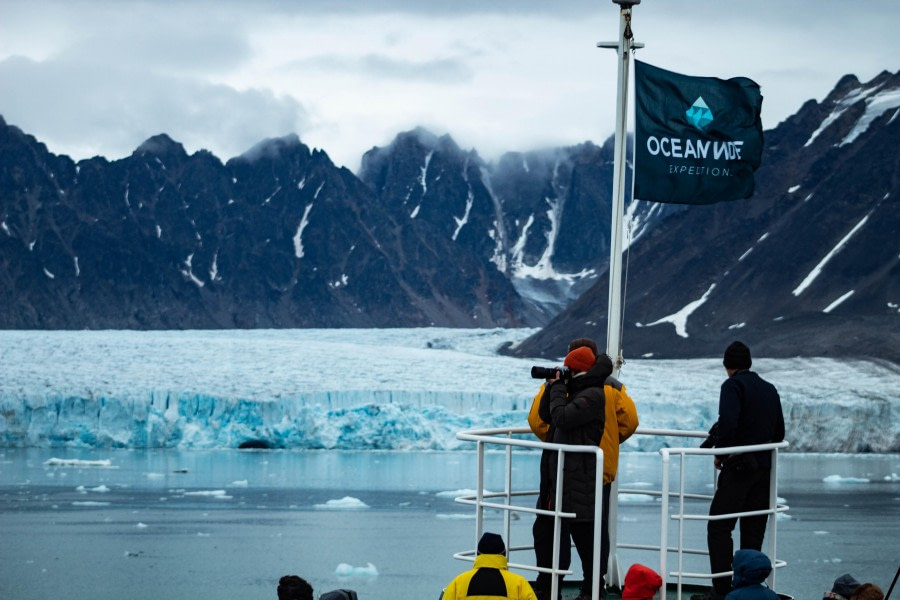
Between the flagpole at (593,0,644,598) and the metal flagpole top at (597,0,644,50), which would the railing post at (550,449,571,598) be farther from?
the metal flagpole top at (597,0,644,50)

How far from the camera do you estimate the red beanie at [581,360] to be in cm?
591

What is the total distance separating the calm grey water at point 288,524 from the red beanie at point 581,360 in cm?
1417

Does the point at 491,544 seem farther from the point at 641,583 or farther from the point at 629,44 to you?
the point at 629,44

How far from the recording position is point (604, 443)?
6.06 m

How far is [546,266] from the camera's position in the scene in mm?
194500

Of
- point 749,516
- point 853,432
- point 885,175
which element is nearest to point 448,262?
point 885,175

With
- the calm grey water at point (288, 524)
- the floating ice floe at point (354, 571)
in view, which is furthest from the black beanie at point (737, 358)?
the floating ice floe at point (354, 571)

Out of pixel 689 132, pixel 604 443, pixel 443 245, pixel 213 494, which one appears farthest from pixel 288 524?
pixel 443 245

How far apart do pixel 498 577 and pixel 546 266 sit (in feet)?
623

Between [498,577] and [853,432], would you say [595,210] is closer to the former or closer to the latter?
[853,432]

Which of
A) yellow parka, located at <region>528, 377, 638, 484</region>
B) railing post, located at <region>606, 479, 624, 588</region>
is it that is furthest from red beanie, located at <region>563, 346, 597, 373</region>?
railing post, located at <region>606, 479, 624, 588</region>

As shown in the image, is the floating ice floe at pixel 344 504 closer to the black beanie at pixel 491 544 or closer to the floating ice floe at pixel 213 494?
the floating ice floe at pixel 213 494

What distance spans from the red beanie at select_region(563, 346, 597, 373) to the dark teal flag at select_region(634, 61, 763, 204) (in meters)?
1.49

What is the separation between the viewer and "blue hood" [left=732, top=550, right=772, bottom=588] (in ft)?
16.7
